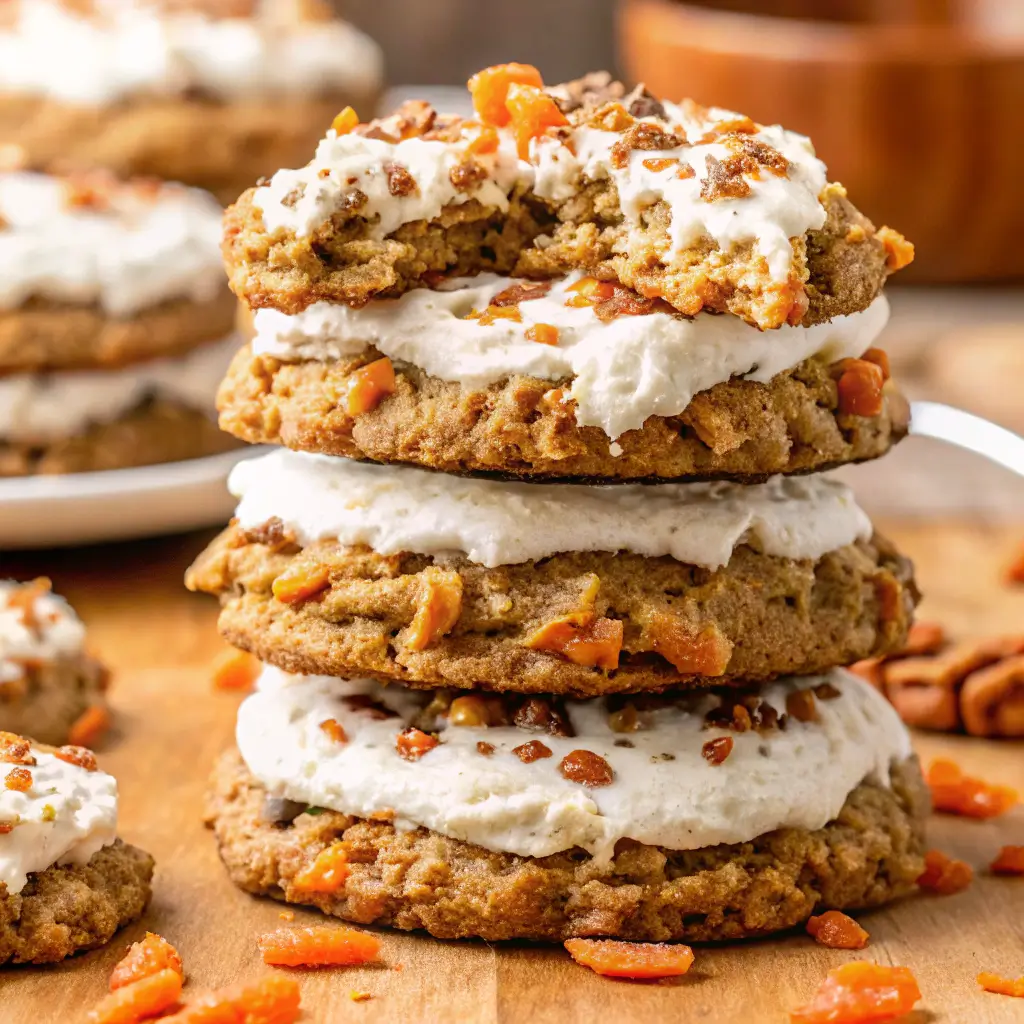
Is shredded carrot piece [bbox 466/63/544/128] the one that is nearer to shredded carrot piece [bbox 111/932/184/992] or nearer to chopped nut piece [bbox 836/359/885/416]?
chopped nut piece [bbox 836/359/885/416]

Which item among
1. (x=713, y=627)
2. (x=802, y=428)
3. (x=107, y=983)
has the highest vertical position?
(x=802, y=428)

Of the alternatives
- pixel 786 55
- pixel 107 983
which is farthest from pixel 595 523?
pixel 786 55

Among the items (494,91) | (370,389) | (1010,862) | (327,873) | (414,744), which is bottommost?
(1010,862)

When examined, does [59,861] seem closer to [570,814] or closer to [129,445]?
[570,814]

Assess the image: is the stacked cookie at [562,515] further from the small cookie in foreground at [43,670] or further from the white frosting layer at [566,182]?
the small cookie in foreground at [43,670]

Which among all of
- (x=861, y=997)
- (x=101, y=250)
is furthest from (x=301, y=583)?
(x=101, y=250)

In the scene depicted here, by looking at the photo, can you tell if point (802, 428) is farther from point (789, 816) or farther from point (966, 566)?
point (966, 566)
